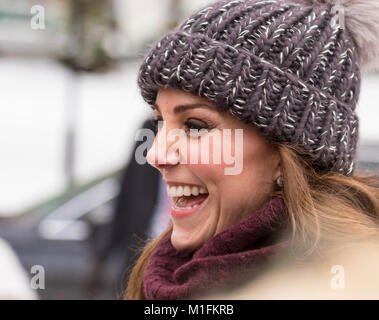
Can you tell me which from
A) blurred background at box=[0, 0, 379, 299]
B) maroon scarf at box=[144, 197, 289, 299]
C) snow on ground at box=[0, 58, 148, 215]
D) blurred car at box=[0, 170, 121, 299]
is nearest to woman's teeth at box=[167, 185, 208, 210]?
maroon scarf at box=[144, 197, 289, 299]

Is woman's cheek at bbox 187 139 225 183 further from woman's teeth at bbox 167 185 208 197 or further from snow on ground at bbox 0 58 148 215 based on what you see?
snow on ground at bbox 0 58 148 215

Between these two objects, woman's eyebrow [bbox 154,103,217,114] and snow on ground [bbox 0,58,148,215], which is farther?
snow on ground [bbox 0,58,148,215]

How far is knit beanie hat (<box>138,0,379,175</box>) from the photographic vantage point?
179 cm

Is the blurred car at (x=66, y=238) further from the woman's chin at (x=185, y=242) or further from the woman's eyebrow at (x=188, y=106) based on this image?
the woman's eyebrow at (x=188, y=106)

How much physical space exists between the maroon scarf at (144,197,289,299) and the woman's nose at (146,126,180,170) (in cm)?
28

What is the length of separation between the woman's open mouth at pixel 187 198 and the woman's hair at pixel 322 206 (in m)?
0.24

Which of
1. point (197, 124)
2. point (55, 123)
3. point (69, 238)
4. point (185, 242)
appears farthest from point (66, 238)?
point (55, 123)

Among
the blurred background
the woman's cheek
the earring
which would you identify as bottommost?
the earring

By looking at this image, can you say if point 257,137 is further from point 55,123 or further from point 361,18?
point 55,123

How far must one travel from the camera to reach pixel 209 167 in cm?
177

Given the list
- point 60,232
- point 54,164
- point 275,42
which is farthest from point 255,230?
point 54,164

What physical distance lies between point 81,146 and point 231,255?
1047cm
